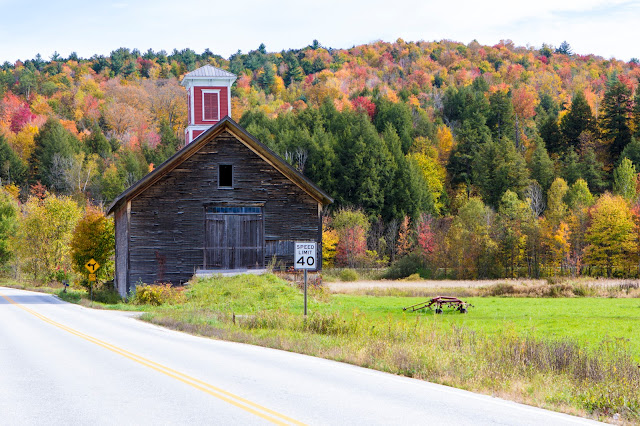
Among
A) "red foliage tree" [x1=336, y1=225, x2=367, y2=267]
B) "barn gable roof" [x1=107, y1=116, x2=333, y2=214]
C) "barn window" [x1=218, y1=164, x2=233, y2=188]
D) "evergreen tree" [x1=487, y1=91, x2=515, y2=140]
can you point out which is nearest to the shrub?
"barn gable roof" [x1=107, y1=116, x2=333, y2=214]

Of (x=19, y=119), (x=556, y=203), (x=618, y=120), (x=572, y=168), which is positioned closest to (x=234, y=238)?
(x=556, y=203)

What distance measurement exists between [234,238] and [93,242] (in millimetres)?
14762

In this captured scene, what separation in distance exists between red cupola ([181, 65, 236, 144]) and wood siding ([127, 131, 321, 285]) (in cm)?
861

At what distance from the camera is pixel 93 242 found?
50.0 m

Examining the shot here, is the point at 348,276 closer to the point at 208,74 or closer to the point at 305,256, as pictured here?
the point at 208,74

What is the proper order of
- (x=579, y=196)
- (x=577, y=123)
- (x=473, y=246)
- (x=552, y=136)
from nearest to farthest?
(x=473, y=246) → (x=579, y=196) → (x=577, y=123) → (x=552, y=136)

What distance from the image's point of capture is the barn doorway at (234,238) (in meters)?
39.8

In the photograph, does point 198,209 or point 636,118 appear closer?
point 198,209

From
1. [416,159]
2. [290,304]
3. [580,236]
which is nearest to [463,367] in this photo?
[290,304]

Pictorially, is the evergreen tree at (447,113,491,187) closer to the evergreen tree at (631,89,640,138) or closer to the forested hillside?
the forested hillside

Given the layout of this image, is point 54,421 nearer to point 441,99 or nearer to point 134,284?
point 134,284

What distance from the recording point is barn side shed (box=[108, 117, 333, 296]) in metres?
39.0

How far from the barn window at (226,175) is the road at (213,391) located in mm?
21265

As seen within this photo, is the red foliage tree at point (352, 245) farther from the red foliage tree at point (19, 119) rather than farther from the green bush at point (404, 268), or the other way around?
the red foliage tree at point (19, 119)
